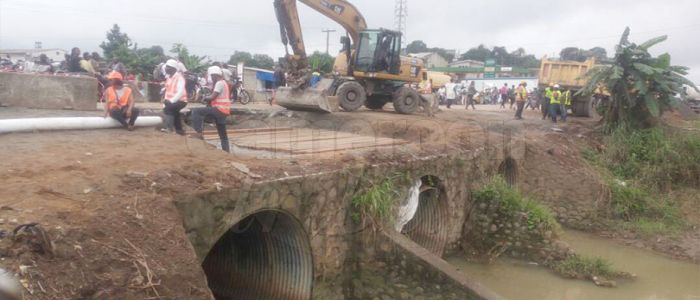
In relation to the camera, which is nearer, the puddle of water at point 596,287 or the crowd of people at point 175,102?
the crowd of people at point 175,102

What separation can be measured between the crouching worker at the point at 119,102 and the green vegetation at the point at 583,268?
8061 mm

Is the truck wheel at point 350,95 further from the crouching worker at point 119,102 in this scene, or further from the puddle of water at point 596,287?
the crouching worker at point 119,102

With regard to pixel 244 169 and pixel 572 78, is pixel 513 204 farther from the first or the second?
pixel 572 78

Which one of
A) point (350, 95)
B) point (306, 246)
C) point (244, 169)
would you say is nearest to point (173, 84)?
point (244, 169)

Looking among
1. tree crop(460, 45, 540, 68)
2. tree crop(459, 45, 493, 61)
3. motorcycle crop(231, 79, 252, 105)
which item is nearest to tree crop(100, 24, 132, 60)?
motorcycle crop(231, 79, 252, 105)

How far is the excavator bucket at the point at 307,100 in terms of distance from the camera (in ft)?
46.1

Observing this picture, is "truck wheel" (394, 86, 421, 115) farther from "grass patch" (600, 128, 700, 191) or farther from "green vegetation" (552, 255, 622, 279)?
"green vegetation" (552, 255, 622, 279)

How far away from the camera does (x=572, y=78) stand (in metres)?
20.2

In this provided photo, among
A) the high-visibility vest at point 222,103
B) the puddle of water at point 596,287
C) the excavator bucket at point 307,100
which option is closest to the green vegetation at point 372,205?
the high-visibility vest at point 222,103

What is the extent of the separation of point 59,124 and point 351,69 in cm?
947

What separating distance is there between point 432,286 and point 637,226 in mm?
8280

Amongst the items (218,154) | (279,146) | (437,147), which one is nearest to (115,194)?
(218,154)

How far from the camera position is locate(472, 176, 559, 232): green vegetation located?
10852 millimetres

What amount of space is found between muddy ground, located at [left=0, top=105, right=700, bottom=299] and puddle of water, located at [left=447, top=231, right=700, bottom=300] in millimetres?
3364
